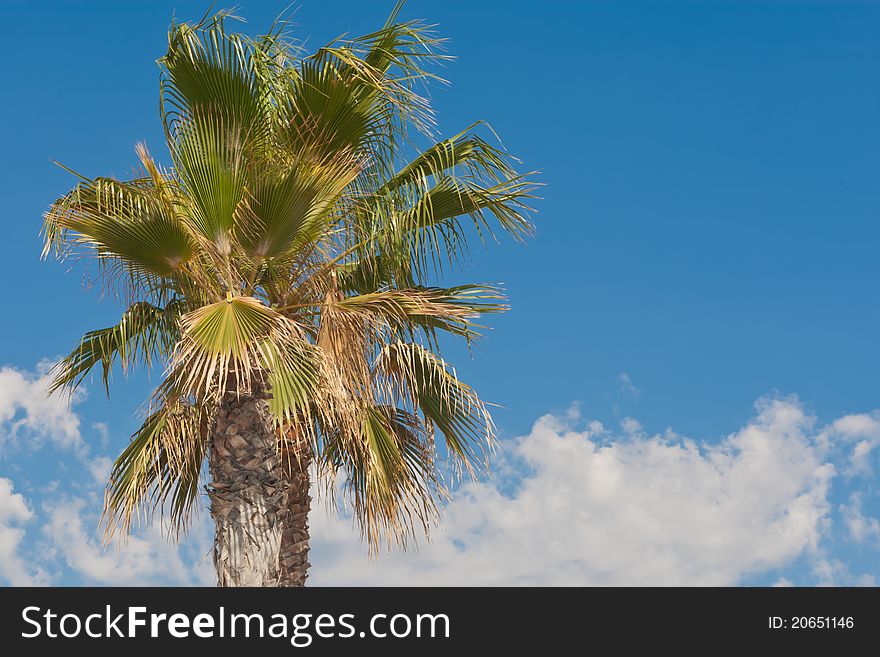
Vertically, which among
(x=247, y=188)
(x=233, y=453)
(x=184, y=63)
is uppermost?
(x=184, y=63)

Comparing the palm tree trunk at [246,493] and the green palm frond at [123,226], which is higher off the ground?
the green palm frond at [123,226]

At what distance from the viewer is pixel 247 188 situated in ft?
31.7

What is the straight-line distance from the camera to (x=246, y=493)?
9.73 m

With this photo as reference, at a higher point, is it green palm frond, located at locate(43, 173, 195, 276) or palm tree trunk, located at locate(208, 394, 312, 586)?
green palm frond, located at locate(43, 173, 195, 276)

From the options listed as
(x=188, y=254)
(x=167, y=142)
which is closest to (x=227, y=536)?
(x=188, y=254)

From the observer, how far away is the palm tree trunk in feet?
31.5

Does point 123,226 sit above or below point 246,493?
above

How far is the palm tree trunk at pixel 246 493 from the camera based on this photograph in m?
9.61

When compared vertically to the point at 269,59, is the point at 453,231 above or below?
below

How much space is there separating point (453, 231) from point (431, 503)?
118 inches
